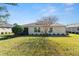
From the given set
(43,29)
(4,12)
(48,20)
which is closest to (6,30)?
(4,12)

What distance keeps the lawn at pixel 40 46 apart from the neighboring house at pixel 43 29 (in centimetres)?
11

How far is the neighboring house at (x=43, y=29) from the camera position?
783 centimetres

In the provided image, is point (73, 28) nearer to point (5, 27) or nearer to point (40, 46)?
point (40, 46)

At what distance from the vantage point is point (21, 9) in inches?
308


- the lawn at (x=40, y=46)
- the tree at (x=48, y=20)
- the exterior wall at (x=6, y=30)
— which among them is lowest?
the lawn at (x=40, y=46)

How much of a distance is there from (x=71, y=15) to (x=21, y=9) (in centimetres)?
105

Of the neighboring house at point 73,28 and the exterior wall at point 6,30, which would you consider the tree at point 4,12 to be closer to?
the exterior wall at point 6,30

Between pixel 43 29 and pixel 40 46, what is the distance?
14.3 inches

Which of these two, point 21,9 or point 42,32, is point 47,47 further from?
point 21,9

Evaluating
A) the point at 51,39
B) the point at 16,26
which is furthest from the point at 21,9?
the point at 51,39

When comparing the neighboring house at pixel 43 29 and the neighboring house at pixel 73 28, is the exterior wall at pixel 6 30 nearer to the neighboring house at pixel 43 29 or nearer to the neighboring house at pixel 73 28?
the neighboring house at pixel 43 29

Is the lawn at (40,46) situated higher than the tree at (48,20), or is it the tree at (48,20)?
the tree at (48,20)

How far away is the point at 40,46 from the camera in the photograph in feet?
25.8

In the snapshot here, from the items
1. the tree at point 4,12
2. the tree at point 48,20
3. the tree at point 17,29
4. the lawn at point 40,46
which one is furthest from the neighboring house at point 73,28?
the tree at point 4,12
